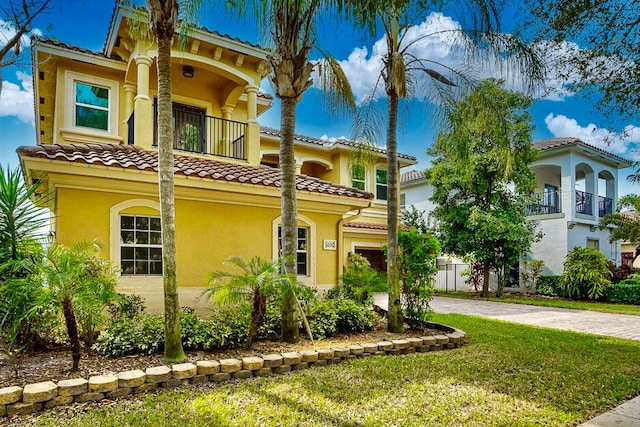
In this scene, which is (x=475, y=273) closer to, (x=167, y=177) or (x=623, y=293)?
(x=623, y=293)

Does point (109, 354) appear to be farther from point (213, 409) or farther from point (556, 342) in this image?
point (556, 342)

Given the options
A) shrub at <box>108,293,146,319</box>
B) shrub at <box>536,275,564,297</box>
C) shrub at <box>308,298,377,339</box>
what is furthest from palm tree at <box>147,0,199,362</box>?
shrub at <box>536,275,564,297</box>

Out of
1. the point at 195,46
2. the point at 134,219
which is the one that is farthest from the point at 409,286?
the point at 195,46

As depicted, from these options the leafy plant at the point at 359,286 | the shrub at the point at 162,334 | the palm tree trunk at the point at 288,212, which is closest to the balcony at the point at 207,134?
the leafy plant at the point at 359,286

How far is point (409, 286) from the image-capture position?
905 centimetres

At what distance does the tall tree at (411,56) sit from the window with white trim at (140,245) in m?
5.31

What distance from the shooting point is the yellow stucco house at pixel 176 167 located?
8703 millimetres

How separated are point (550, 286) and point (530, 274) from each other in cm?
150

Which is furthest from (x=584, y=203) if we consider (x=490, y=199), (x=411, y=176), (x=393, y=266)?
(x=393, y=266)

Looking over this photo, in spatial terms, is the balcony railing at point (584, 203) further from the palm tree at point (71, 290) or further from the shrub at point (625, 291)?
the palm tree at point (71, 290)

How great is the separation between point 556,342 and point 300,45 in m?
8.44

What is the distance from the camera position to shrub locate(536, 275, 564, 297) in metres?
20.8

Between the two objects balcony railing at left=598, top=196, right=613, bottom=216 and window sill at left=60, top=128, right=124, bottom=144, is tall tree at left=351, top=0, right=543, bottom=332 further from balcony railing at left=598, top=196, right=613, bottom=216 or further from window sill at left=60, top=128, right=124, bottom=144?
balcony railing at left=598, top=196, right=613, bottom=216

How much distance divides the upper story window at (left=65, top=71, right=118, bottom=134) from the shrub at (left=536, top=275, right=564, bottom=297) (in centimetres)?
2099
